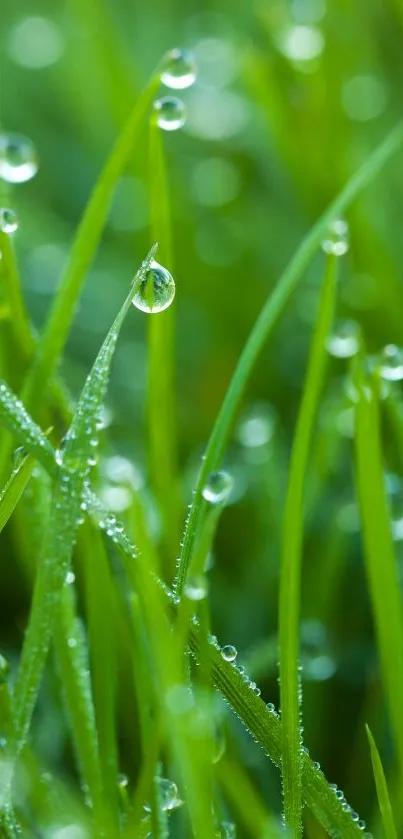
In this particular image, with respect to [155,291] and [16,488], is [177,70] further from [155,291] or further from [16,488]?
[16,488]

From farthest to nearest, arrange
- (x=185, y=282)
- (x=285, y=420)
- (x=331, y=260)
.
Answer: (x=185, y=282) < (x=285, y=420) < (x=331, y=260)

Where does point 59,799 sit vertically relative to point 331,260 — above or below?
below


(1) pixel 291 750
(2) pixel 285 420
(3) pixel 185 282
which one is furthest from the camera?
(3) pixel 185 282

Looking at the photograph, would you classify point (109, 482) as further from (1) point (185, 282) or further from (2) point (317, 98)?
(2) point (317, 98)

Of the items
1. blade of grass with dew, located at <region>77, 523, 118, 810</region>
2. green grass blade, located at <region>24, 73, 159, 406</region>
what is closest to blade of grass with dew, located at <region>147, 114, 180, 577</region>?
green grass blade, located at <region>24, 73, 159, 406</region>

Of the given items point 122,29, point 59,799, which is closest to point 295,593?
point 59,799

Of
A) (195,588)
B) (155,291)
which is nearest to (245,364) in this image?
(155,291)
